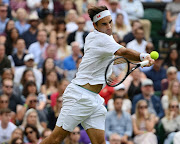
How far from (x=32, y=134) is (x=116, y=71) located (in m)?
3.31

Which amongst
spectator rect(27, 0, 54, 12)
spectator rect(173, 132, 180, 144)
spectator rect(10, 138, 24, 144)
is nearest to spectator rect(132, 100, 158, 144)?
spectator rect(173, 132, 180, 144)

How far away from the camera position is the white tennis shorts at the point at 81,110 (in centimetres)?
643

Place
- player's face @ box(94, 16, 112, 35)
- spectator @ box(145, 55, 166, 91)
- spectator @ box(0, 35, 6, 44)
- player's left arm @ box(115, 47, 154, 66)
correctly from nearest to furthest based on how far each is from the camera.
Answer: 1. player's left arm @ box(115, 47, 154, 66)
2. player's face @ box(94, 16, 112, 35)
3. spectator @ box(145, 55, 166, 91)
4. spectator @ box(0, 35, 6, 44)

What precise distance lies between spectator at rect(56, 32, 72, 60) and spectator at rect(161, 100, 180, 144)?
129 inches

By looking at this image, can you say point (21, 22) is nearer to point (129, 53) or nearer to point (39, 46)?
point (39, 46)

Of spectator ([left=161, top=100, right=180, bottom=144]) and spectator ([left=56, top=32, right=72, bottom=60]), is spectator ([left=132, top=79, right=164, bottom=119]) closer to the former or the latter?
spectator ([left=161, top=100, right=180, bottom=144])

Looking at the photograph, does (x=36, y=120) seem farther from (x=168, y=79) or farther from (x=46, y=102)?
(x=168, y=79)

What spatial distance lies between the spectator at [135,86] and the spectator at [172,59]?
1.68 meters

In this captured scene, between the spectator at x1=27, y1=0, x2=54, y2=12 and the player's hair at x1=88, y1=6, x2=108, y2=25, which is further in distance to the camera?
the spectator at x1=27, y1=0, x2=54, y2=12

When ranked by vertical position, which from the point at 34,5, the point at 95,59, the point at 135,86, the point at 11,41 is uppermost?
the point at 34,5

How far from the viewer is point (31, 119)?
9.91 metres

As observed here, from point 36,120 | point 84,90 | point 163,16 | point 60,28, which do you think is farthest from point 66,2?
point 84,90

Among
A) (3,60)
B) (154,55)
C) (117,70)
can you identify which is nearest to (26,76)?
(3,60)

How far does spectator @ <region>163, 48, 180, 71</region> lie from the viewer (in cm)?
1282
